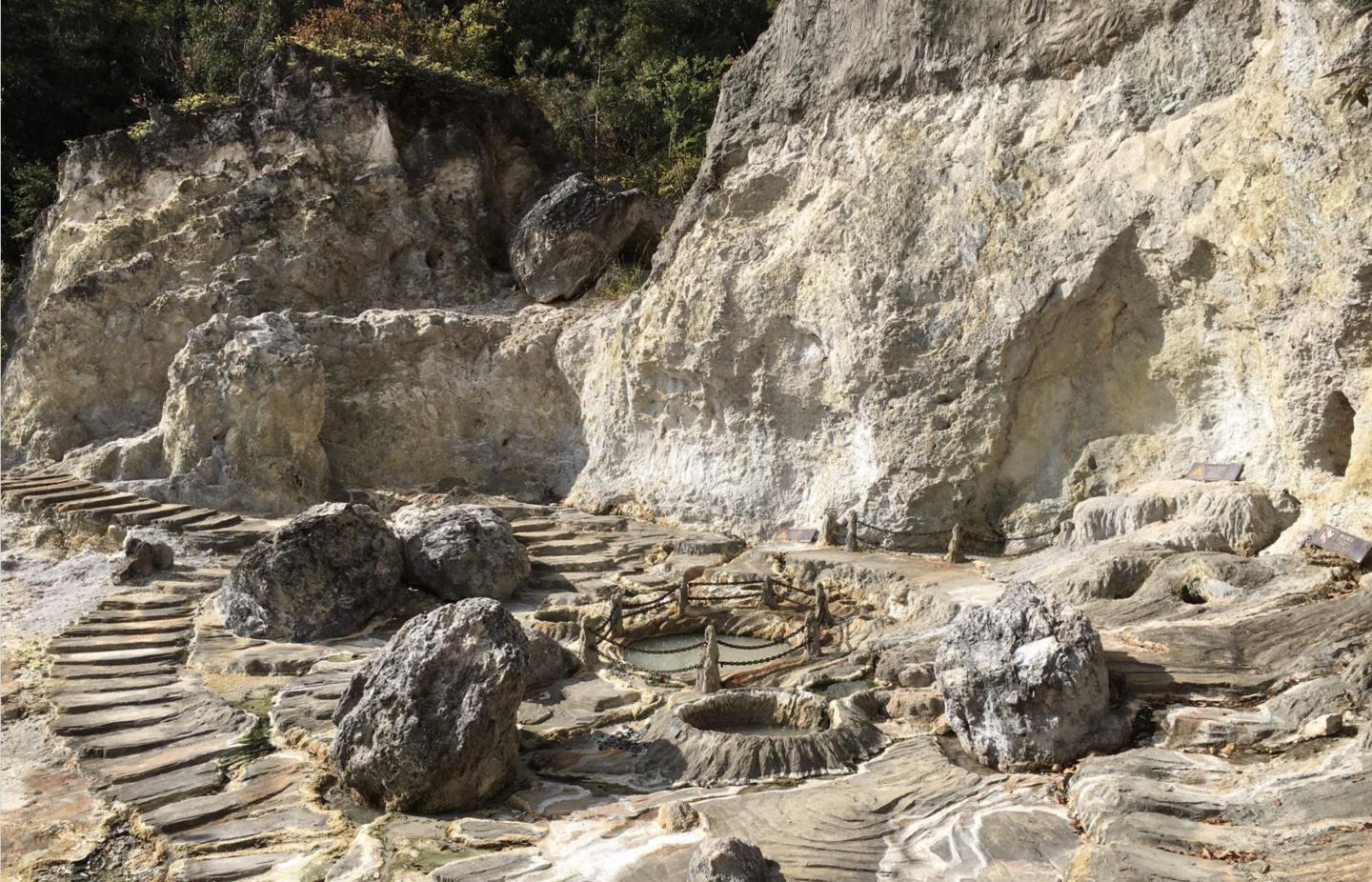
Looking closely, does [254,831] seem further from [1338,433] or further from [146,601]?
[1338,433]

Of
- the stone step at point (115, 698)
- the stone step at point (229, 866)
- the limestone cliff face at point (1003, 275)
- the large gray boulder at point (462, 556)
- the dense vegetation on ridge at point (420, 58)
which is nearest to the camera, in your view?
the stone step at point (229, 866)

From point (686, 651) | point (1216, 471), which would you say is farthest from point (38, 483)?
point (1216, 471)

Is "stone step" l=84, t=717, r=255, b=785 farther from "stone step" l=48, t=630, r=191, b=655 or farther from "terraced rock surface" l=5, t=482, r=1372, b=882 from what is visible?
"stone step" l=48, t=630, r=191, b=655

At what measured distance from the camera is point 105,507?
15.2 meters

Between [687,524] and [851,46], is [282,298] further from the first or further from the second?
[851,46]

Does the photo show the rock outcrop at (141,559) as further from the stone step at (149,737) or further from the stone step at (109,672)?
the stone step at (149,737)

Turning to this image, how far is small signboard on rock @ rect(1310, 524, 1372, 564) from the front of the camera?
27.2 feet

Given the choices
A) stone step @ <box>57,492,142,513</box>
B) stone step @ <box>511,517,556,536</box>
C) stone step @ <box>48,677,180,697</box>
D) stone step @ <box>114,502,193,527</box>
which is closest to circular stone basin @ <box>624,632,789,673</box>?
stone step @ <box>511,517,556,536</box>

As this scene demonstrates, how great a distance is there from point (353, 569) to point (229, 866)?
5296 mm

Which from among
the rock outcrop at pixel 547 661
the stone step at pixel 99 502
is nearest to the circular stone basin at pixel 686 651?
the rock outcrop at pixel 547 661

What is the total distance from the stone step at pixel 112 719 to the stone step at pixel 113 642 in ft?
6.15

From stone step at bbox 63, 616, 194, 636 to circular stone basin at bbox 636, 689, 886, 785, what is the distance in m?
6.18

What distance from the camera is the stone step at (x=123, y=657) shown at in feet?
34.6

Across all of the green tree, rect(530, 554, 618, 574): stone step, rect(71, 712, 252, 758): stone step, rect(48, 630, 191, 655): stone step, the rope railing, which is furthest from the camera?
the green tree
